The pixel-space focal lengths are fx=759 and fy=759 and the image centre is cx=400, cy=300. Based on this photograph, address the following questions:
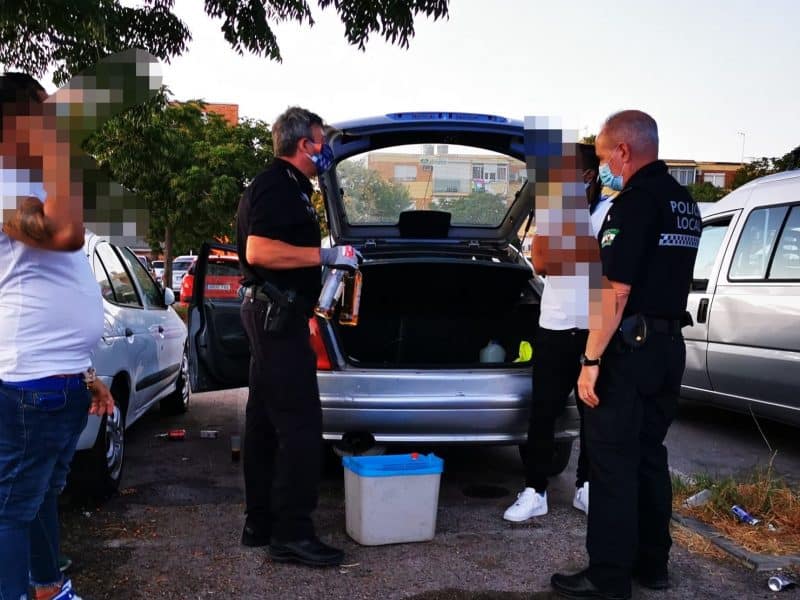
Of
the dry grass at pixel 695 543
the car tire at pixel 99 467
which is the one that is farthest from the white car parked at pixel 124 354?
the dry grass at pixel 695 543

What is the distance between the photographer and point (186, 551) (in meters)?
3.64

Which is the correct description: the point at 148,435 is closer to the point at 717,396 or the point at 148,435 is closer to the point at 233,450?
the point at 233,450

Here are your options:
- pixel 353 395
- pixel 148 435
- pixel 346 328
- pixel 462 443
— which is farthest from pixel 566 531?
pixel 148 435

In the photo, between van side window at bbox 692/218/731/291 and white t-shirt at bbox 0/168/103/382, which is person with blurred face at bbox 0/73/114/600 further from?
van side window at bbox 692/218/731/291

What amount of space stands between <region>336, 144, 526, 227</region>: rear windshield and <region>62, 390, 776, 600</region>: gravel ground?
6.15 ft

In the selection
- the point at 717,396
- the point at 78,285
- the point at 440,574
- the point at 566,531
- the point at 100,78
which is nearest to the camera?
the point at 100,78

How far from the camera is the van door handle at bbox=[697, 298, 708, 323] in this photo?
6086mm

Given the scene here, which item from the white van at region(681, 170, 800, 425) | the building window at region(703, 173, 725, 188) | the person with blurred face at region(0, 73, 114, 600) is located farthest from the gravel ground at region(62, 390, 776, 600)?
the building window at region(703, 173, 725, 188)

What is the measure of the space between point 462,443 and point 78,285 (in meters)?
2.27

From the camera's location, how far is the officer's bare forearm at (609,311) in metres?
2.99

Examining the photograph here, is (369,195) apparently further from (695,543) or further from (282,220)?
(695,543)

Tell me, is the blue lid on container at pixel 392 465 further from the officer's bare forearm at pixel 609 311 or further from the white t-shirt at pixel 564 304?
the officer's bare forearm at pixel 609 311

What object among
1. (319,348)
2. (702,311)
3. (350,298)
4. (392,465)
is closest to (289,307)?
(350,298)

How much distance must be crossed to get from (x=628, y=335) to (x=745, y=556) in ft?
4.48
